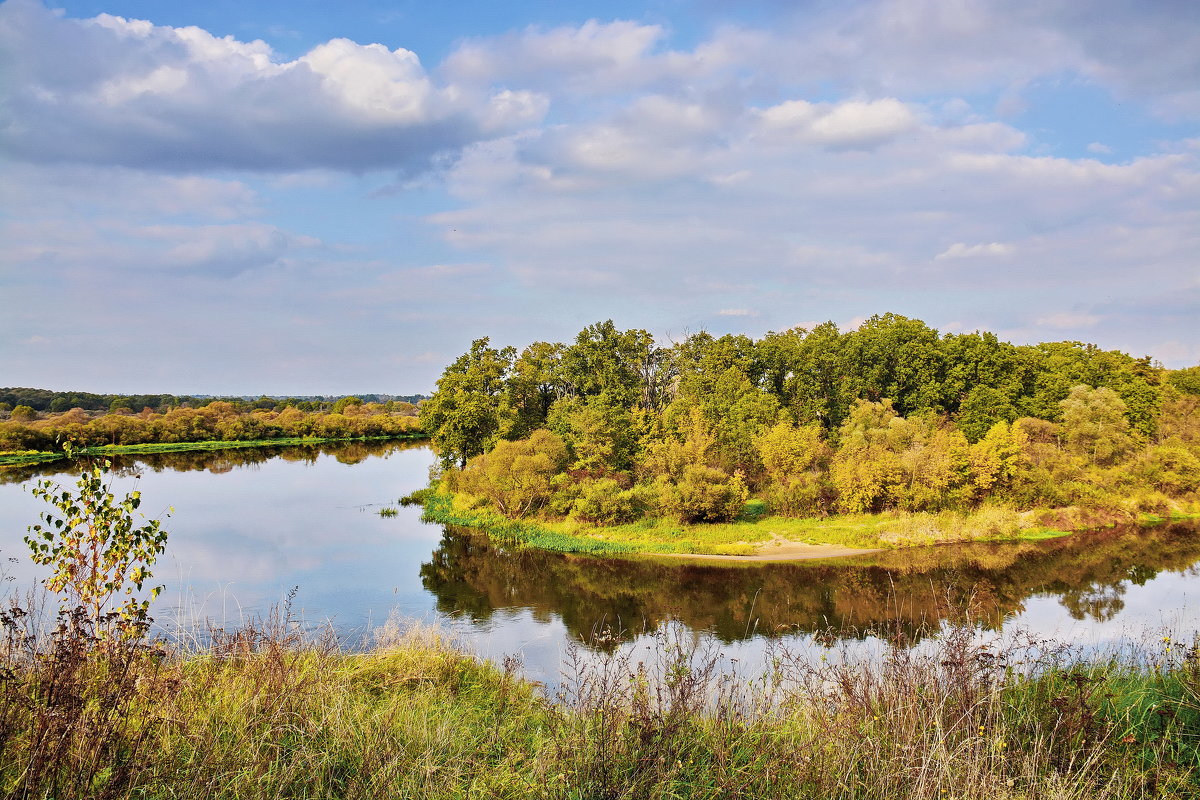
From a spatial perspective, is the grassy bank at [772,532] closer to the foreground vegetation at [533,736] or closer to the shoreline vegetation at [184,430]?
the foreground vegetation at [533,736]

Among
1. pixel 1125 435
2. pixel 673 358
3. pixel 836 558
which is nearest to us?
pixel 836 558

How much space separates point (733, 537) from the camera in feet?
91.6

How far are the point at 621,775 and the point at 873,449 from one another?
29906 millimetres

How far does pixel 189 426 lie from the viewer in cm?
7544

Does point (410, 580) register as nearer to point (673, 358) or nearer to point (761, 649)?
point (761, 649)

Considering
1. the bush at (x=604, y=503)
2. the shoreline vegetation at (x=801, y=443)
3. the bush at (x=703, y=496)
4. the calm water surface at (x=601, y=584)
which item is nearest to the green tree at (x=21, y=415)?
the calm water surface at (x=601, y=584)

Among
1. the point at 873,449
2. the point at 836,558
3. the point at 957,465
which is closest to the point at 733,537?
the point at 836,558

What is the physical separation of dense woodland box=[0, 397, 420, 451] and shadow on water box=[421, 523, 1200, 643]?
142 feet

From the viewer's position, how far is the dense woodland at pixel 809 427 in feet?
99.8

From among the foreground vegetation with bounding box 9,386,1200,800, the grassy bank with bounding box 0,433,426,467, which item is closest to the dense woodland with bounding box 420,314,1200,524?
the foreground vegetation with bounding box 9,386,1200,800

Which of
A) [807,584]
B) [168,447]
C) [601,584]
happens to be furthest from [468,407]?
[168,447]

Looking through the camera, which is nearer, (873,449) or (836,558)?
(836,558)

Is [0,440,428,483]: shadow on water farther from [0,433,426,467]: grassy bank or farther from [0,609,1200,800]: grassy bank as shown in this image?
[0,609,1200,800]: grassy bank

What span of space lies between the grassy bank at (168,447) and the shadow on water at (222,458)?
3.71 feet
